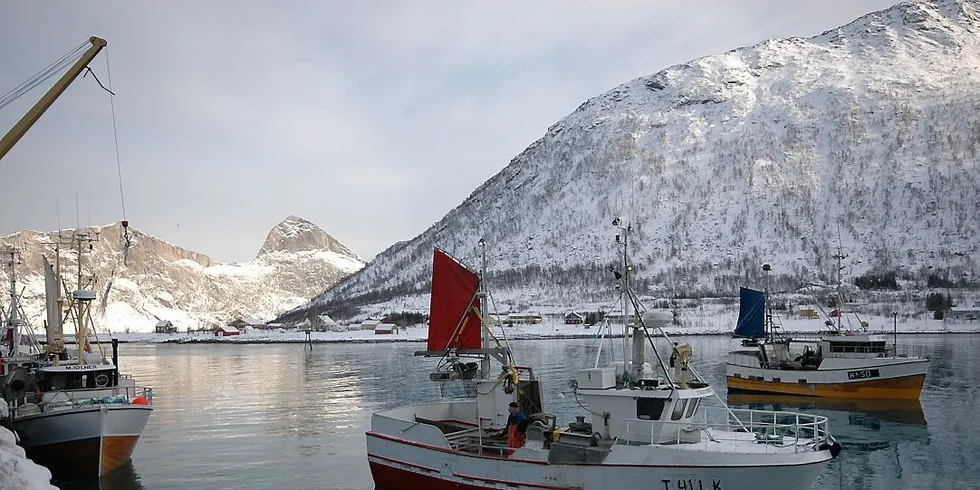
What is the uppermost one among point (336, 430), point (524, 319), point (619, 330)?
point (336, 430)

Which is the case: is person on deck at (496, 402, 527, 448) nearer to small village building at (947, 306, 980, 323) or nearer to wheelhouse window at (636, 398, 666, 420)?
wheelhouse window at (636, 398, 666, 420)

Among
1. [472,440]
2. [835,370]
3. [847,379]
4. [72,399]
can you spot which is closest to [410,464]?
[472,440]

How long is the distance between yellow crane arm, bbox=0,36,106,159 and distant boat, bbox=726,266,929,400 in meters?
43.8

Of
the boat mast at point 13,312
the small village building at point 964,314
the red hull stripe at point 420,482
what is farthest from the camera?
the small village building at point 964,314

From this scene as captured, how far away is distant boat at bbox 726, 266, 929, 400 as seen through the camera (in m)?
46.2

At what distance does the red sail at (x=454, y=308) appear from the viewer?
27.6 meters

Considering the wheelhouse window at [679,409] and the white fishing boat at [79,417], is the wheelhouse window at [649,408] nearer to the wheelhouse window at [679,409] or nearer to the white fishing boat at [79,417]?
the wheelhouse window at [679,409]

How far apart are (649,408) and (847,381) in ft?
107

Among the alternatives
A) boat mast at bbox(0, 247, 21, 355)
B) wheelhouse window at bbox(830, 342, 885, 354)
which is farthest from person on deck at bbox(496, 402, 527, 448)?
boat mast at bbox(0, 247, 21, 355)

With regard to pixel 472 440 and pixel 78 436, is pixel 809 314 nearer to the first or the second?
pixel 472 440

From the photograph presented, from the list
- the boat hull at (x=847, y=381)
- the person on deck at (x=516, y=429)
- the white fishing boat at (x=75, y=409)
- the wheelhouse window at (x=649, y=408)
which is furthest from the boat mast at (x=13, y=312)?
the boat hull at (x=847, y=381)

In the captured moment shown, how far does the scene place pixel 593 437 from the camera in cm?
2220

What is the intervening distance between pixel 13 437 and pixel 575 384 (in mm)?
19498

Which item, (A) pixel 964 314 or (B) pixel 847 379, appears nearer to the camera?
(B) pixel 847 379
